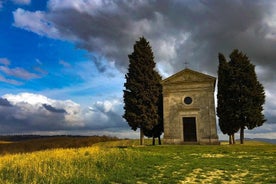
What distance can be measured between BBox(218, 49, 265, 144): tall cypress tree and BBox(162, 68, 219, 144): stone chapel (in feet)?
9.35

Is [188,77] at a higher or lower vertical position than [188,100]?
higher

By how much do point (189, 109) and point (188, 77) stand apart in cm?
406

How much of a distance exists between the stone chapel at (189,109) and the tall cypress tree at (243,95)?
2.85 m

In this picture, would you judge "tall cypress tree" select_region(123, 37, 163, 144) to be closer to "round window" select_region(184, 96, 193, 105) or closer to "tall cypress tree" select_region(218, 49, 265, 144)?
"round window" select_region(184, 96, 193, 105)

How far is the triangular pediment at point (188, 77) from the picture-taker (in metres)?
32.8

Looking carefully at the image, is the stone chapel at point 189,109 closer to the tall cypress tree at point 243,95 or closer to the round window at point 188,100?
the round window at point 188,100

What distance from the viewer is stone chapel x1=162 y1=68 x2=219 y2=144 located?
1250 inches

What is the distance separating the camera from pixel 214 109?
31891mm

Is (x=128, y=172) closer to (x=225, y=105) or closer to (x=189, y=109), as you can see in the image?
(x=189, y=109)

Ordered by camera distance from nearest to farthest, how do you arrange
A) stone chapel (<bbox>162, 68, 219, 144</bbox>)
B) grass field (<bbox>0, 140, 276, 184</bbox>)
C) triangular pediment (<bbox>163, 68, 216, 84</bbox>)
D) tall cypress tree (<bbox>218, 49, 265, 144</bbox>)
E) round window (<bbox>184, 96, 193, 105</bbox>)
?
1. grass field (<bbox>0, 140, 276, 184</bbox>)
2. stone chapel (<bbox>162, 68, 219, 144</bbox>)
3. tall cypress tree (<bbox>218, 49, 265, 144</bbox>)
4. triangular pediment (<bbox>163, 68, 216, 84</bbox>)
5. round window (<bbox>184, 96, 193, 105</bbox>)

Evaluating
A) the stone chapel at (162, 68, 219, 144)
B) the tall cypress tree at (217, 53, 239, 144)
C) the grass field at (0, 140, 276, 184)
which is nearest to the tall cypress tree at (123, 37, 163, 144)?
the stone chapel at (162, 68, 219, 144)

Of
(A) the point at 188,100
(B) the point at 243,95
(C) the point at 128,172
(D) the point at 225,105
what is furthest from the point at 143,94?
(C) the point at 128,172

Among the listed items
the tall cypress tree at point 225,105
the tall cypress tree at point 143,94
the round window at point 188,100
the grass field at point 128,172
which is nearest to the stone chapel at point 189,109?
the round window at point 188,100

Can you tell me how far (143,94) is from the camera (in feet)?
109
